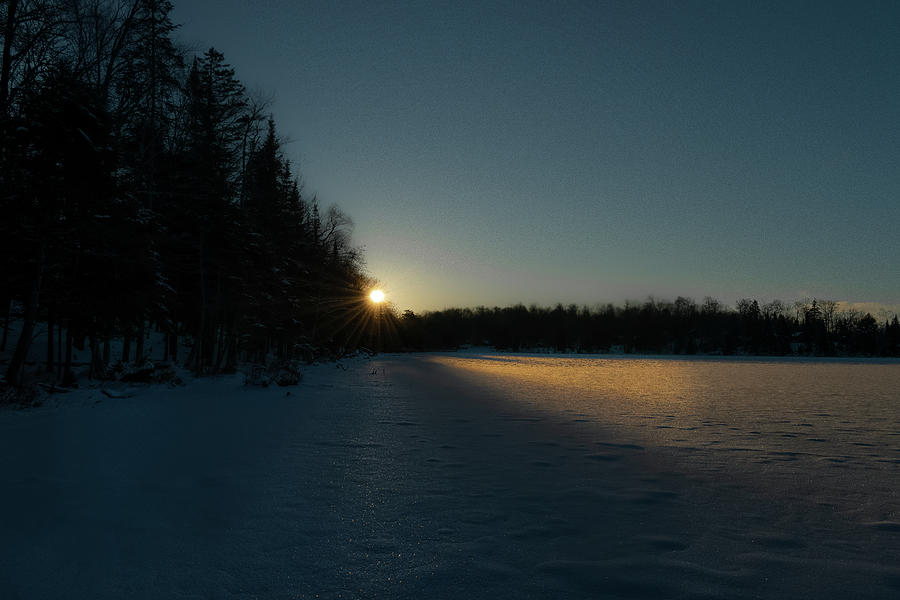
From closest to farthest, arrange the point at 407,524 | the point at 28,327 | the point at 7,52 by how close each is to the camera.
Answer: the point at 407,524
the point at 28,327
the point at 7,52

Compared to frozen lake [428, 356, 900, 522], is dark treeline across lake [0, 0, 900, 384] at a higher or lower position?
higher

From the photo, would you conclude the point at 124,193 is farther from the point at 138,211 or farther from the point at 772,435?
the point at 772,435

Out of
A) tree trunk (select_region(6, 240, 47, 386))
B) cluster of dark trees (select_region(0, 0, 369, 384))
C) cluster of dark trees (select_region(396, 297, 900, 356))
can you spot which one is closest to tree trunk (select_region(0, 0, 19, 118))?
cluster of dark trees (select_region(0, 0, 369, 384))

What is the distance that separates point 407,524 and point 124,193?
57.6ft

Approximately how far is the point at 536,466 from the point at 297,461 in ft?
10.2

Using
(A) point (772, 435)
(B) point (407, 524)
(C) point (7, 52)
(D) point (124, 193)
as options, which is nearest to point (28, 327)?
(D) point (124, 193)

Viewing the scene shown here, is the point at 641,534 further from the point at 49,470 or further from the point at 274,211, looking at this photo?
the point at 274,211

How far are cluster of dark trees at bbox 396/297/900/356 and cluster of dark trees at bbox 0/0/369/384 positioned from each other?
68.8 meters

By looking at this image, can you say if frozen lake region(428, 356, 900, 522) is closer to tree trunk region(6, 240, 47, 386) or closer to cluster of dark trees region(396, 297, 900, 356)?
tree trunk region(6, 240, 47, 386)

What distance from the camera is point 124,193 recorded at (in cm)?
1608

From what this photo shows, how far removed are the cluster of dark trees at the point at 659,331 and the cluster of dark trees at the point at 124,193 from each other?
6875 cm

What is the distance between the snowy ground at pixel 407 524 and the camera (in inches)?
111

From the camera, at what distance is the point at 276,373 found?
712 inches

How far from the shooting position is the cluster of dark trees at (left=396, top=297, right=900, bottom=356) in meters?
103
